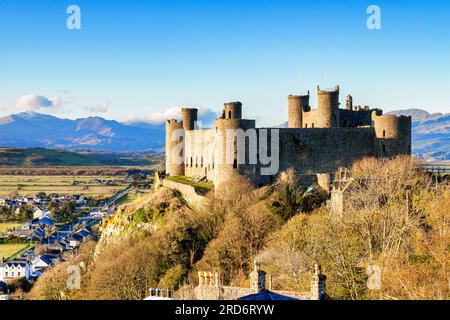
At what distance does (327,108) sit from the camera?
4278cm

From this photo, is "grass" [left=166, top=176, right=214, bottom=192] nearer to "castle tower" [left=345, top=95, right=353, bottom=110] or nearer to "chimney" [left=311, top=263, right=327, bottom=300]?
"castle tower" [left=345, top=95, right=353, bottom=110]

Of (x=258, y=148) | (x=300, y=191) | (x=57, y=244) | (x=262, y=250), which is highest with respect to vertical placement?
(x=258, y=148)

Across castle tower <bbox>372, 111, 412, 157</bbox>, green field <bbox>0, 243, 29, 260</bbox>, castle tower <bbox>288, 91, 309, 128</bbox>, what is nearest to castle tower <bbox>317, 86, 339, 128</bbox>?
castle tower <bbox>288, 91, 309, 128</bbox>

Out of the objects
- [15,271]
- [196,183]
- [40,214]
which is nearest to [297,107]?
[196,183]

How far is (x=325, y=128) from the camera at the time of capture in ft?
136

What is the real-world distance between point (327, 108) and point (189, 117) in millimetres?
11805

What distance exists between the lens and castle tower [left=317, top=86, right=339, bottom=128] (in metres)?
42.6

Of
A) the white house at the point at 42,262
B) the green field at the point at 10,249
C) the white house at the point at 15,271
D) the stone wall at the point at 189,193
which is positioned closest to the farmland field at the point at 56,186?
the green field at the point at 10,249

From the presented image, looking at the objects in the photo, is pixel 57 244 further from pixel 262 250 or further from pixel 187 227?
pixel 262 250

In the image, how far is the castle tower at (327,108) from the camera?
42562 mm

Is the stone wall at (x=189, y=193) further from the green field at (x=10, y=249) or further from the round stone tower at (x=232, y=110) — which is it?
the green field at (x=10, y=249)

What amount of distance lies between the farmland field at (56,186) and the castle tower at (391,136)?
11379cm
